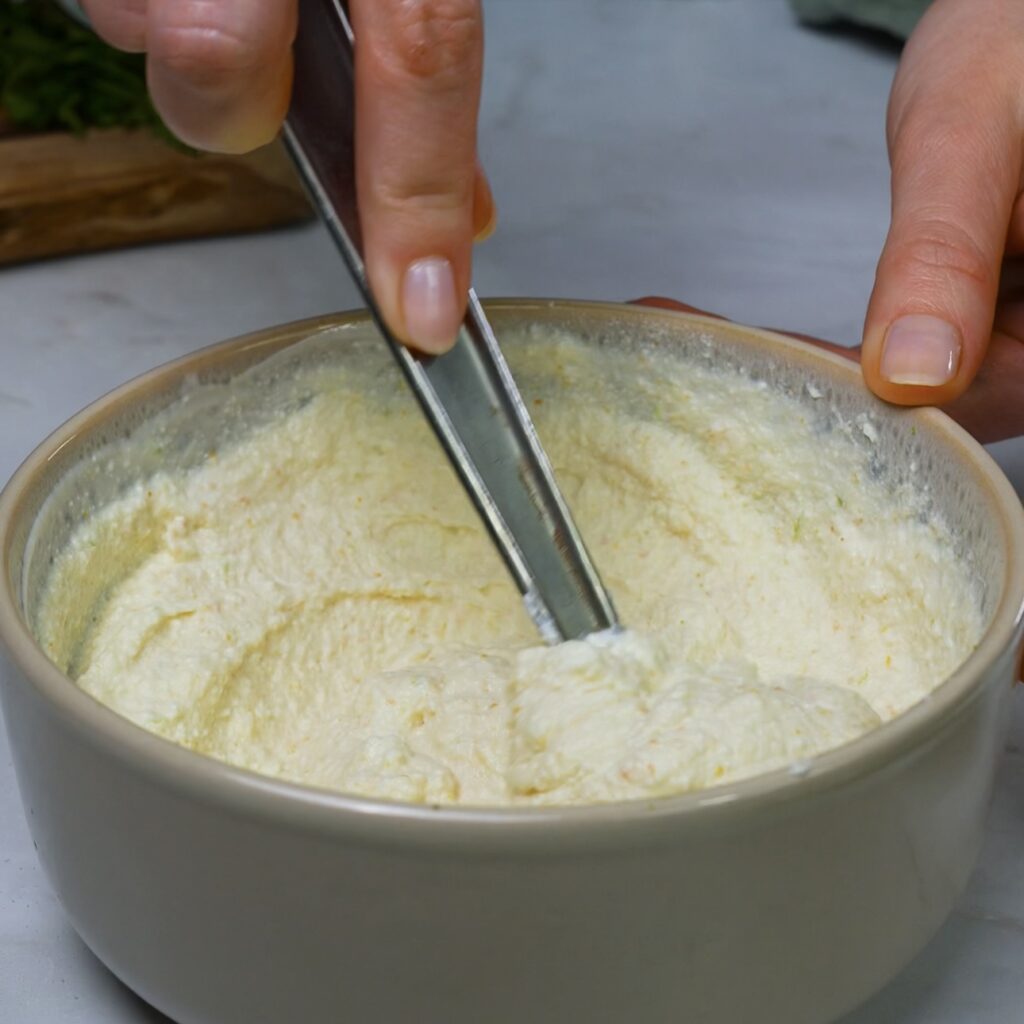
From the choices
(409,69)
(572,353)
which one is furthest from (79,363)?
(409,69)

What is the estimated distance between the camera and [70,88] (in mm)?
1249

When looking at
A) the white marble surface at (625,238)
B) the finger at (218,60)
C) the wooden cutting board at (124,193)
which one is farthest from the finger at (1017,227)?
the wooden cutting board at (124,193)

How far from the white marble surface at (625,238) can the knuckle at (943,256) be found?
0.71 feet

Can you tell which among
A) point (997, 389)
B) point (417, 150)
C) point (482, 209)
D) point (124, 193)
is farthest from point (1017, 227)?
point (124, 193)

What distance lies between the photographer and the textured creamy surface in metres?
0.64

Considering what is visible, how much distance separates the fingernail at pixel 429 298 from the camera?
0.60 meters

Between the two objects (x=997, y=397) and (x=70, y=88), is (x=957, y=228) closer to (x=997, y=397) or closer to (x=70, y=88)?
(x=997, y=397)

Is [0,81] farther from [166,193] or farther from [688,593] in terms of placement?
[688,593]

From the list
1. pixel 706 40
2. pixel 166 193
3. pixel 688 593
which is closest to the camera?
pixel 688 593

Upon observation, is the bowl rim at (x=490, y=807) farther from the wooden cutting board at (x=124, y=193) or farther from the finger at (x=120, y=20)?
the wooden cutting board at (x=124, y=193)

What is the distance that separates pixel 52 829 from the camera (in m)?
0.54

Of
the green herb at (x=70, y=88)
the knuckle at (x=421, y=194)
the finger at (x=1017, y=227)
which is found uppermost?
the knuckle at (x=421, y=194)

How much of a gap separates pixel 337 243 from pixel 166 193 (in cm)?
71

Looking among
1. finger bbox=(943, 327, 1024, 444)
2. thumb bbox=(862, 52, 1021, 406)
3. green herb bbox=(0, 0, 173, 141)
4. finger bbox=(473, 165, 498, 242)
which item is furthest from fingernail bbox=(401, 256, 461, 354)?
green herb bbox=(0, 0, 173, 141)
